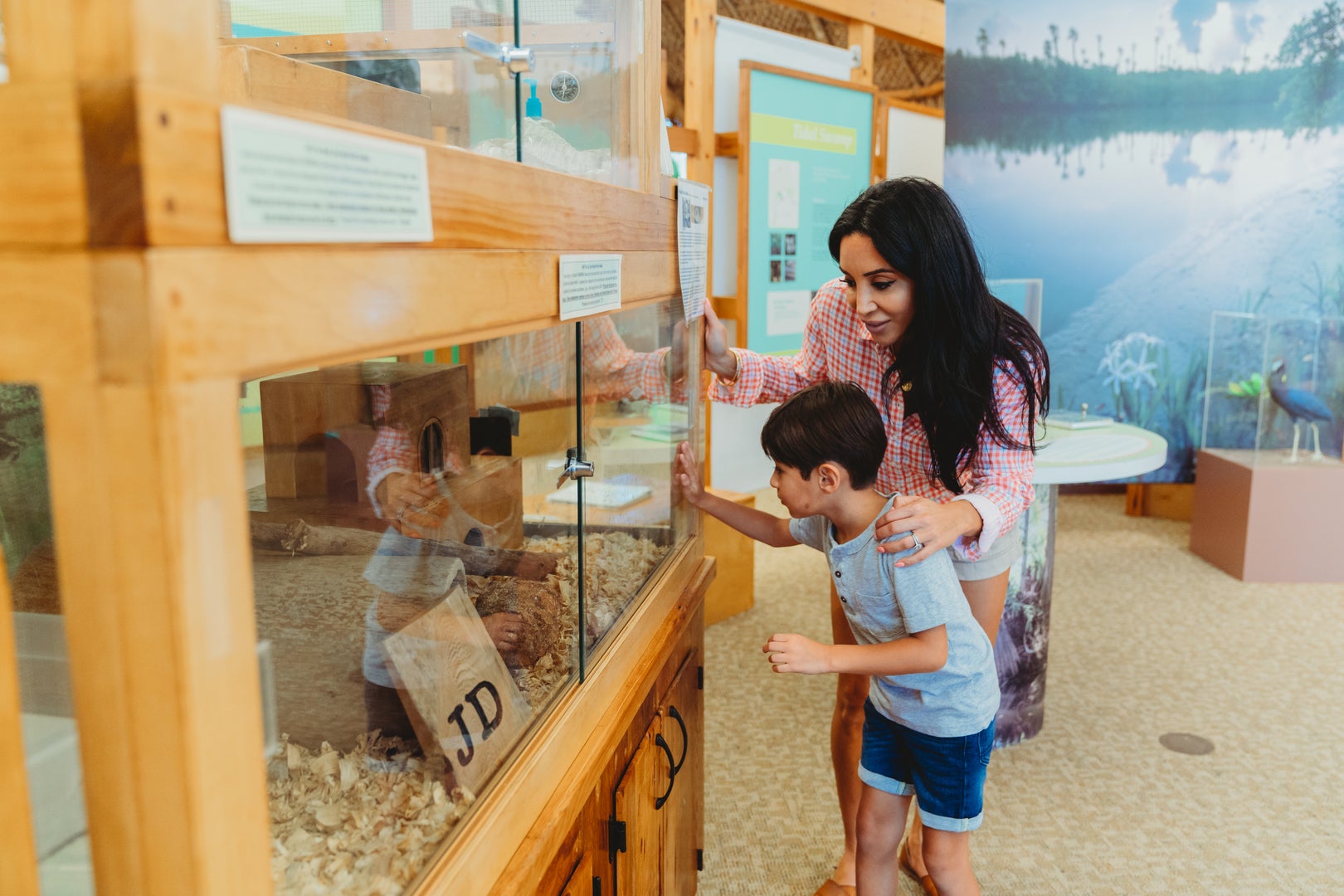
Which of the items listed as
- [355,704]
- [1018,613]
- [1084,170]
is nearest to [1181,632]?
[1018,613]

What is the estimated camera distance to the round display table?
260 cm

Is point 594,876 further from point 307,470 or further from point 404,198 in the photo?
point 404,198

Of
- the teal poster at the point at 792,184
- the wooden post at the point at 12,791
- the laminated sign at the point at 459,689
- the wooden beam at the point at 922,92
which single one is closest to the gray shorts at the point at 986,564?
the laminated sign at the point at 459,689

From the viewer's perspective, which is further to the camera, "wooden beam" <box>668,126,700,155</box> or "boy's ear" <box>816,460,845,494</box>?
"wooden beam" <box>668,126,700,155</box>

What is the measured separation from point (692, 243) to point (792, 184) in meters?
3.62

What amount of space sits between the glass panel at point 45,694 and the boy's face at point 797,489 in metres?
1.04

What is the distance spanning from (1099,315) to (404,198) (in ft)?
15.0

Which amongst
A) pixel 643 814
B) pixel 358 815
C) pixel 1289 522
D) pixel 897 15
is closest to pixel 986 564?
pixel 643 814

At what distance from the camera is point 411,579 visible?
97 cm

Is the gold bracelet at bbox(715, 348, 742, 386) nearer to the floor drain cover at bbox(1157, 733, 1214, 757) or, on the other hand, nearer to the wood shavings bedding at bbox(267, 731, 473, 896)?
the wood shavings bedding at bbox(267, 731, 473, 896)

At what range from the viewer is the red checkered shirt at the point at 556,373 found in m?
0.95

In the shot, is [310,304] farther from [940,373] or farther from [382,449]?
[940,373]

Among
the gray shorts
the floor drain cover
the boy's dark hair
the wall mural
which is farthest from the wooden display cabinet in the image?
the wall mural

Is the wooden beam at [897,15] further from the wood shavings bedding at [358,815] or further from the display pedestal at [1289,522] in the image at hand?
the wood shavings bedding at [358,815]
